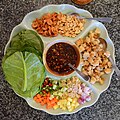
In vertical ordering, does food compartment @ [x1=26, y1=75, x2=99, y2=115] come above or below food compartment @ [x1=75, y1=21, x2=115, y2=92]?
below

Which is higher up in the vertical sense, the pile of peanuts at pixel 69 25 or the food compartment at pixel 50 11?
the food compartment at pixel 50 11

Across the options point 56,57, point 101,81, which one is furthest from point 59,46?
point 101,81

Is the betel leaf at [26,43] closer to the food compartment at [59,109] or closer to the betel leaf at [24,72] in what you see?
the betel leaf at [24,72]

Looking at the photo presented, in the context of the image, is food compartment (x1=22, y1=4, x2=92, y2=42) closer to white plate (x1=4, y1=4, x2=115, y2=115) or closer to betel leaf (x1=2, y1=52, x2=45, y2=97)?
white plate (x1=4, y1=4, x2=115, y2=115)

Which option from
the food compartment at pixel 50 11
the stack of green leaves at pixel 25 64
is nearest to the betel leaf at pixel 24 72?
the stack of green leaves at pixel 25 64

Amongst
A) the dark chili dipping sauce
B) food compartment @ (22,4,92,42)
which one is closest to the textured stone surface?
food compartment @ (22,4,92,42)

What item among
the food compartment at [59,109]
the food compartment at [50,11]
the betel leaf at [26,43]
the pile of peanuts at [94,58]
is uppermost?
the food compartment at [50,11]

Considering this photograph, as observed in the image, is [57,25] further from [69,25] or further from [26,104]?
[26,104]
